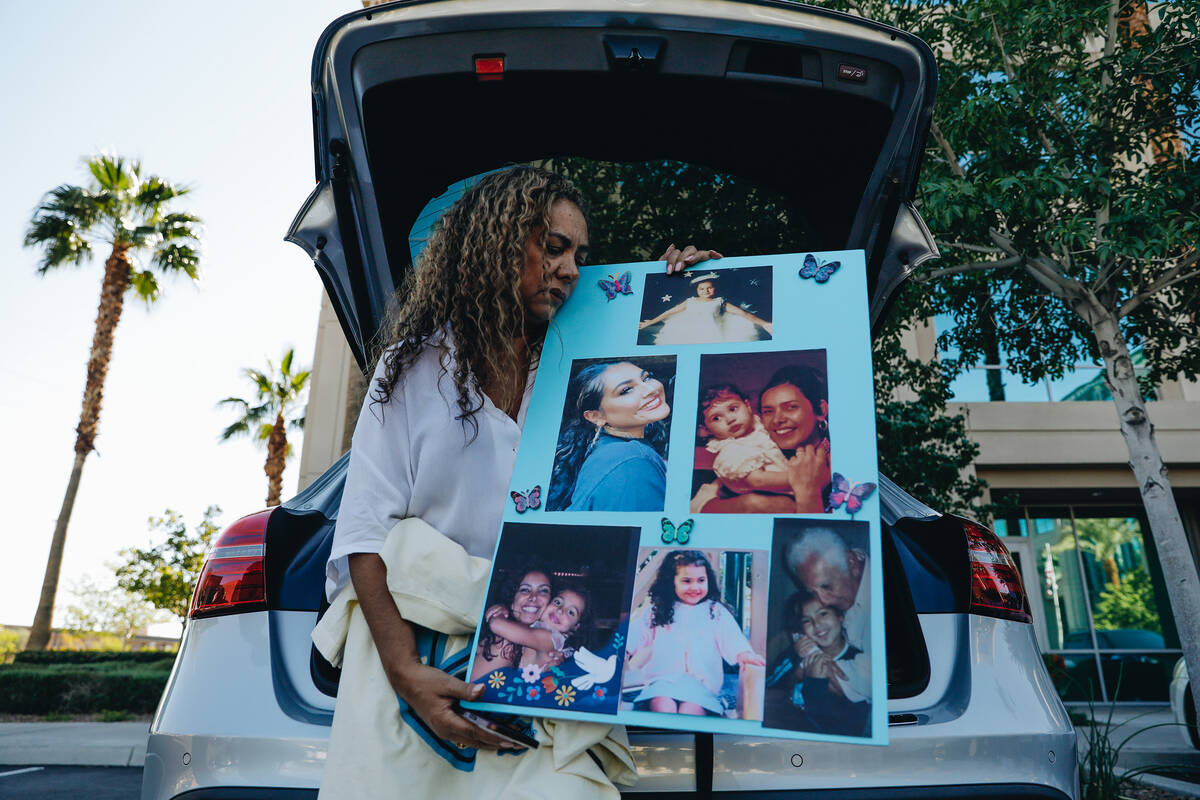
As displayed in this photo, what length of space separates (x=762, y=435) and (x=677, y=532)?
22 cm

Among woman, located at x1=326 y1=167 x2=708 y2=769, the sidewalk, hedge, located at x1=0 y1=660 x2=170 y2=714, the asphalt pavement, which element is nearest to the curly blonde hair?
woman, located at x1=326 y1=167 x2=708 y2=769

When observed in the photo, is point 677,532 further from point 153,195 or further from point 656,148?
→ point 153,195

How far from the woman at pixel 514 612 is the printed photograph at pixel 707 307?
0.50m

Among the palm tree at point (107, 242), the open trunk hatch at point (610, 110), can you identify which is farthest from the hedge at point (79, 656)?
the open trunk hatch at point (610, 110)

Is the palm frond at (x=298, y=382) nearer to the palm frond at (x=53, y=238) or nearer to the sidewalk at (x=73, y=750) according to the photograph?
the palm frond at (x=53, y=238)

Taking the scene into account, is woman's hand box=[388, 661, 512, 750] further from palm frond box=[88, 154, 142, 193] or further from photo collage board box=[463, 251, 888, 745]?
palm frond box=[88, 154, 142, 193]

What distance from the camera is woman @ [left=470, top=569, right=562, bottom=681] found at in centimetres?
114

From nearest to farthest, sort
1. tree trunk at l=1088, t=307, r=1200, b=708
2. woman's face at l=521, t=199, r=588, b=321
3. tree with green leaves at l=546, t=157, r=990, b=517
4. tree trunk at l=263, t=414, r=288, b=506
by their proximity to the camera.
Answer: woman's face at l=521, t=199, r=588, b=321 → tree with green leaves at l=546, t=157, r=990, b=517 → tree trunk at l=1088, t=307, r=1200, b=708 → tree trunk at l=263, t=414, r=288, b=506

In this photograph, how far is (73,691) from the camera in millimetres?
11750

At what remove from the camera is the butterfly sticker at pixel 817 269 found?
1467mm

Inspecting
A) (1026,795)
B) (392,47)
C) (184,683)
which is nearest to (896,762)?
(1026,795)

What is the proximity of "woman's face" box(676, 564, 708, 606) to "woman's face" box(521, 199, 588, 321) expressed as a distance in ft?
2.02

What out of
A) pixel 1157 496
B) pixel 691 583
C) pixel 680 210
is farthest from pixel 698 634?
pixel 1157 496

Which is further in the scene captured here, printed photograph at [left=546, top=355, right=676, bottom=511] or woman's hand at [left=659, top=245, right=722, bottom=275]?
woman's hand at [left=659, top=245, right=722, bottom=275]
